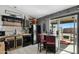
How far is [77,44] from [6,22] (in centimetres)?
224

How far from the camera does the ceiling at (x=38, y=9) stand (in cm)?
213

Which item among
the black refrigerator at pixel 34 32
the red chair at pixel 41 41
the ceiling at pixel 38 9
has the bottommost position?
the red chair at pixel 41 41

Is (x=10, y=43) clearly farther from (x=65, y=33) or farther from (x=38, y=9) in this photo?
(x=65, y=33)

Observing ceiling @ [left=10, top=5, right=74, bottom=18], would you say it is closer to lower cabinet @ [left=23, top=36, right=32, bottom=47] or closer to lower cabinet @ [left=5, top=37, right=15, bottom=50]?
lower cabinet @ [left=23, top=36, right=32, bottom=47]

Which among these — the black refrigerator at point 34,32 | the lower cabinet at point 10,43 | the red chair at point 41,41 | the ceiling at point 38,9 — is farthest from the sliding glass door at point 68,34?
the lower cabinet at point 10,43

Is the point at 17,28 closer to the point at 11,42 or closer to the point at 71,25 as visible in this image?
the point at 11,42

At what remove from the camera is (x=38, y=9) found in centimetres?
223

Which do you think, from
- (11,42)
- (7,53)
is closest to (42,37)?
(11,42)

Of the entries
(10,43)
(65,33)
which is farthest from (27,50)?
(65,33)

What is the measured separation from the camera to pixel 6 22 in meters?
2.09

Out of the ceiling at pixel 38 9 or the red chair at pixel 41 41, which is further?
the red chair at pixel 41 41

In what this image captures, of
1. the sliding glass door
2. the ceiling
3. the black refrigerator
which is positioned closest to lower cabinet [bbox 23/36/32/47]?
the black refrigerator

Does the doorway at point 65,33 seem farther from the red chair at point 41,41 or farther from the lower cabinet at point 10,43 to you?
the lower cabinet at point 10,43

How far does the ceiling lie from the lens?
2.13 metres
